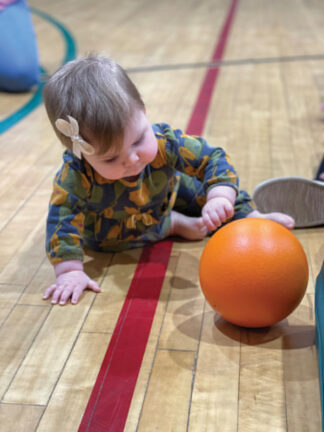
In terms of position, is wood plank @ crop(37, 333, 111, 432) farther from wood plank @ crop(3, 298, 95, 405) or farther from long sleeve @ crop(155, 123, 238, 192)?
long sleeve @ crop(155, 123, 238, 192)

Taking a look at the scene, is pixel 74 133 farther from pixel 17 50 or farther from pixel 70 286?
pixel 17 50

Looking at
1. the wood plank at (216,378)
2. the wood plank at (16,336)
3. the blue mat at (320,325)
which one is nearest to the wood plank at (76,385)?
the wood plank at (16,336)

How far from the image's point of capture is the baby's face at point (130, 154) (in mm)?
1374

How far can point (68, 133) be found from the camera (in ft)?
4.41

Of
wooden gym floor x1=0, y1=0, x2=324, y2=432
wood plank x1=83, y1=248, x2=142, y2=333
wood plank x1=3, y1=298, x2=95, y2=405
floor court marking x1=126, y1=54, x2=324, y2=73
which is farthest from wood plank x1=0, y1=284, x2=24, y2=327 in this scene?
floor court marking x1=126, y1=54, x2=324, y2=73

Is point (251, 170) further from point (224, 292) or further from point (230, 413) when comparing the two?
point (230, 413)

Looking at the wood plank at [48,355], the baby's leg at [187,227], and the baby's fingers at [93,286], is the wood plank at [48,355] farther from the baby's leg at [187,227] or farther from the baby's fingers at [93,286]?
the baby's leg at [187,227]

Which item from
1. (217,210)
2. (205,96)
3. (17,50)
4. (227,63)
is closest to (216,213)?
(217,210)

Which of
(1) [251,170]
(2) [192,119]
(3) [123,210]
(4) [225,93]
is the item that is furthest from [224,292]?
(4) [225,93]

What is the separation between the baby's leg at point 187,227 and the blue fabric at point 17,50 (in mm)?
2078

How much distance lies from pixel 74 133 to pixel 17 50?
236 centimetres

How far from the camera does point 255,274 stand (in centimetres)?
122

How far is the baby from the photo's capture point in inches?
52.3

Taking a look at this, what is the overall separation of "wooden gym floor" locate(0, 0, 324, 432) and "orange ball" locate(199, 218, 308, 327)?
0.32ft
